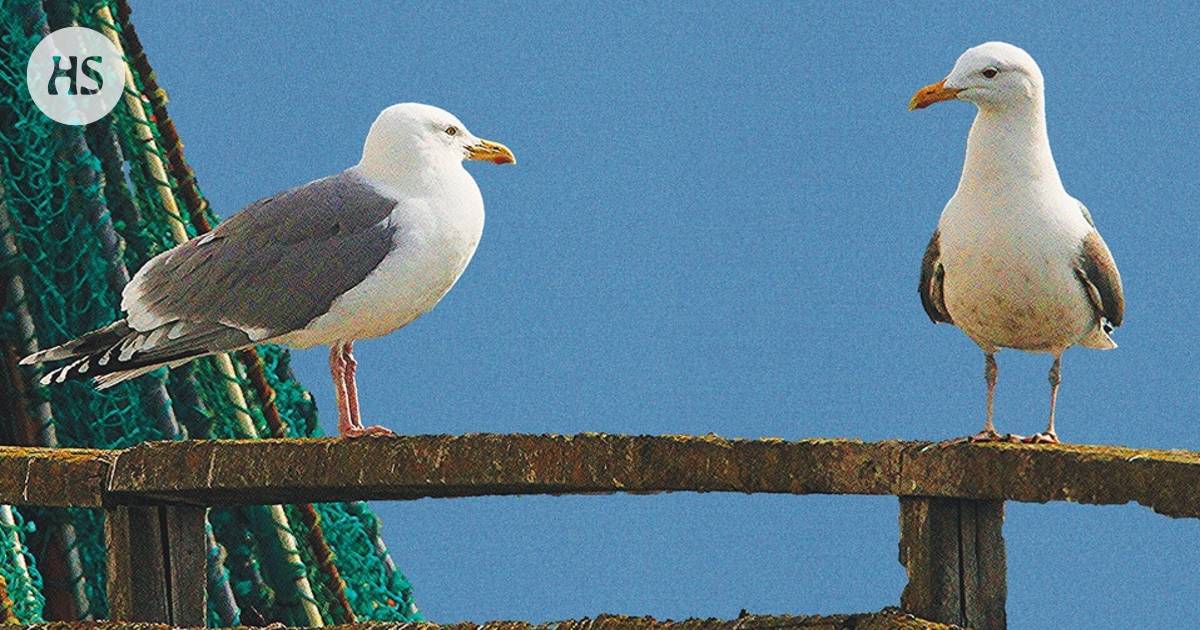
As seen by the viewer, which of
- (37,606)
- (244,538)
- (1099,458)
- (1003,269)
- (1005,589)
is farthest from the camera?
(244,538)

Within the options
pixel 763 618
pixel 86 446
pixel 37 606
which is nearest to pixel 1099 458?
pixel 763 618

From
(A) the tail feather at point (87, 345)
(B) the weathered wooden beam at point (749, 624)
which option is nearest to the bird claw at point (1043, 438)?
(B) the weathered wooden beam at point (749, 624)

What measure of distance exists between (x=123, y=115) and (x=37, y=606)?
169cm

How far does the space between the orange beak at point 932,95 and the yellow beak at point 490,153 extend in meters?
1.18

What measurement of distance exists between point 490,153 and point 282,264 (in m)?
0.60

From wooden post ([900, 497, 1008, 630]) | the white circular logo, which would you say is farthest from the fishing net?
wooden post ([900, 497, 1008, 630])

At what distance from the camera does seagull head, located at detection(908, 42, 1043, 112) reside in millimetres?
4719

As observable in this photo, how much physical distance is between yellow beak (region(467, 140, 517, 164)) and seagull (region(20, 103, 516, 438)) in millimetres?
70

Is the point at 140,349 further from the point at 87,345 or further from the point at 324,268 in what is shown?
→ the point at 324,268

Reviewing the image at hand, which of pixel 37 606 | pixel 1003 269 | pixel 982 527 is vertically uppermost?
pixel 1003 269

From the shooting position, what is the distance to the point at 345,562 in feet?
24.2

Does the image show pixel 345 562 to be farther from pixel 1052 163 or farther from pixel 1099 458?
pixel 1099 458

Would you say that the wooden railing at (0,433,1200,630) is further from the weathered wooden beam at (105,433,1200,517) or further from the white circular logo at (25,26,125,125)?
the white circular logo at (25,26,125,125)

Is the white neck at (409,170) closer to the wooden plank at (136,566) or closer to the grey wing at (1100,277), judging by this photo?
the wooden plank at (136,566)
